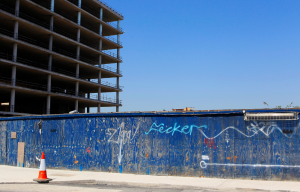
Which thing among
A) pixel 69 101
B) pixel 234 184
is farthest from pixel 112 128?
pixel 69 101

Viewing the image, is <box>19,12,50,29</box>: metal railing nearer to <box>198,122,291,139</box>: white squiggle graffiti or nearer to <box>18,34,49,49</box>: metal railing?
<box>18,34,49,49</box>: metal railing

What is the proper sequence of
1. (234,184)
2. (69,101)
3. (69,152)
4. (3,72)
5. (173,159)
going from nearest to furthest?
1. (234,184)
2. (173,159)
3. (69,152)
4. (3,72)
5. (69,101)

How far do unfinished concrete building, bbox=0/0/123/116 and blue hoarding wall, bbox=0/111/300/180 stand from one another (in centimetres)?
2782

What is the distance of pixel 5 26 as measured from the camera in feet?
→ 139

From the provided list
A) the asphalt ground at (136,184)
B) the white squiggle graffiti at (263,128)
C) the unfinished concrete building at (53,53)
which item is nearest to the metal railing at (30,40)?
the unfinished concrete building at (53,53)

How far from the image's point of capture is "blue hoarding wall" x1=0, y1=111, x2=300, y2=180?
11.1 metres

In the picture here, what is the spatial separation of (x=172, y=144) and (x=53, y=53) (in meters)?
38.2

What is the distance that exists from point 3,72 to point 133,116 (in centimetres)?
3944

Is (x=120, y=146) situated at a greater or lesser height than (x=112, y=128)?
lesser

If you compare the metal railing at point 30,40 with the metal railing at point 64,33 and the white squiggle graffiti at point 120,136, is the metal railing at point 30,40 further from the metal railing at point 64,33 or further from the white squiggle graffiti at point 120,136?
the white squiggle graffiti at point 120,136

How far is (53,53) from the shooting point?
45.7 metres

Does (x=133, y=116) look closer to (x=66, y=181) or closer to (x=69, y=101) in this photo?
(x=66, y=181)

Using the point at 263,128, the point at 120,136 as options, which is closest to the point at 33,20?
the point at 120,136

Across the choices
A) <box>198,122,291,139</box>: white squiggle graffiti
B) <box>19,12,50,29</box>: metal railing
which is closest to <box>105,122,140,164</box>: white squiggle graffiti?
<box>198,122,291,139</box>: white squiggle graffiti
